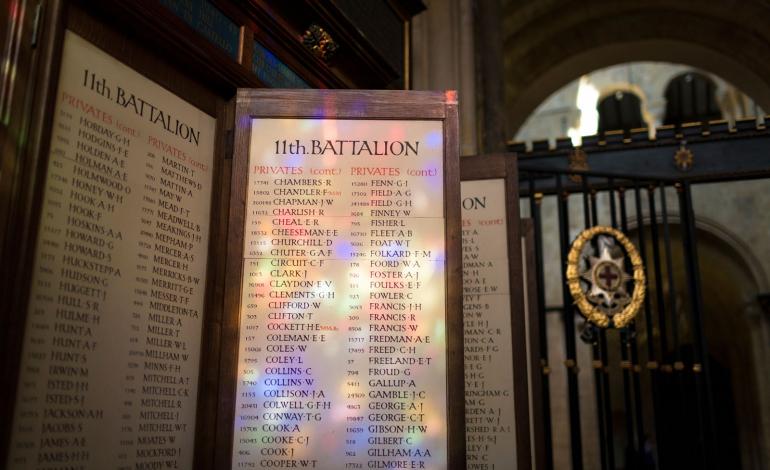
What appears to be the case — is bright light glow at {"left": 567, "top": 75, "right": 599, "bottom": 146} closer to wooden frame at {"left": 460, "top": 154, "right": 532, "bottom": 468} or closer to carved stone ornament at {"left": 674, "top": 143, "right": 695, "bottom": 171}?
carved stone ornament at {"left": 674, "top": 143, "right": 695, "bottom": 171}

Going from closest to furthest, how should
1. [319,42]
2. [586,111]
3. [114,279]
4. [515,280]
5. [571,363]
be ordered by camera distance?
[114,279] < [515,280] < [319,42] < [571,363] < [586,111]

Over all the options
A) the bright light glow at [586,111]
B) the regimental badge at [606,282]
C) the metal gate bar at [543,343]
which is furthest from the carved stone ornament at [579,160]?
the bright light glow at [586,111]

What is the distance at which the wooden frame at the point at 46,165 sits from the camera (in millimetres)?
2078

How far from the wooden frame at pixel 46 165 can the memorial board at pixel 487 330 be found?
1.22 m

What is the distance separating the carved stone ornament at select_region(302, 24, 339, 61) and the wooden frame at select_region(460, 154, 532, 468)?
35.3 inches

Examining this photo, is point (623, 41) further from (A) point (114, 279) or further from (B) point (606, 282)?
(A) point (114, 279)

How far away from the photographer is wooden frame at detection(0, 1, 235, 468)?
208 cm

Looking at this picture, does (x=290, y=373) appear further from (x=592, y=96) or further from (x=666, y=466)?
(x=592, y=96)

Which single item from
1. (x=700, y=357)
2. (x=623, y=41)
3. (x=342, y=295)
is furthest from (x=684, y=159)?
(x=342, y=295)

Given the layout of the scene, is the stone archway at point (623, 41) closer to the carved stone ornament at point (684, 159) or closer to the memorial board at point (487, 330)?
the carved stone ornament at point (684, 159)

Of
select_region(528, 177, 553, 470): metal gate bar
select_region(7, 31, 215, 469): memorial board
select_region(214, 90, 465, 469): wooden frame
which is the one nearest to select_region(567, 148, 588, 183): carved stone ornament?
select_region(528, 177, 553, 470): metal gate bar

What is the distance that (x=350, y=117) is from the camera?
277cm

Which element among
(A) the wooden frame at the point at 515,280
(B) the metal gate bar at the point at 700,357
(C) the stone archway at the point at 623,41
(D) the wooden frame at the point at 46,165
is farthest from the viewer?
(C) the stone archway at the point at 623,41

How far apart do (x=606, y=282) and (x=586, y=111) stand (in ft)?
39.3
